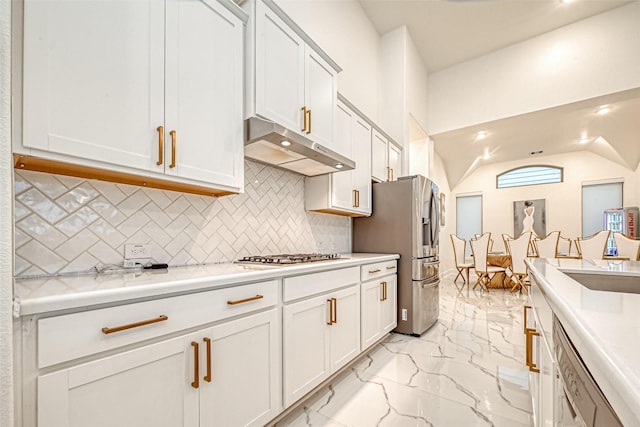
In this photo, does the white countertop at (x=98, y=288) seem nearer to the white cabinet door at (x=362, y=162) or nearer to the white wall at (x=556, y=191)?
the white cabinet door at (x=362, y=162)

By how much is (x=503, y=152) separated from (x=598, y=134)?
1677 mm

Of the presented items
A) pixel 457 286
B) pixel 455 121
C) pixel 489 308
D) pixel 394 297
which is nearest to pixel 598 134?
pixel 455 121

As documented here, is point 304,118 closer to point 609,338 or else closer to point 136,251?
point 136,251

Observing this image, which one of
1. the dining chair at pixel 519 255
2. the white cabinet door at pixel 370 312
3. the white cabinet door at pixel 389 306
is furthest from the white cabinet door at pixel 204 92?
the dining chair at pixel 519 255

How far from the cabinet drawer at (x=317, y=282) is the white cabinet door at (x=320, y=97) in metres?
0.99

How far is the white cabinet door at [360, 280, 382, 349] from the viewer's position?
87.9 inches

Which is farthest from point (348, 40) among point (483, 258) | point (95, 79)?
point (483, 258)

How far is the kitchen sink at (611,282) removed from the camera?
4.05 ft

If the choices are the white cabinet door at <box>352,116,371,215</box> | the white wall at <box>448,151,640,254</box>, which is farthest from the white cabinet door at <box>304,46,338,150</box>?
the white wall at <box>448,151,640,254</box>

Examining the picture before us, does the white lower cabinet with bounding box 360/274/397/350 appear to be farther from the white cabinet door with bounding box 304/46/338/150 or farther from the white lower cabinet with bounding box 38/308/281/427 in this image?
the white cabinet door with bounding box 304/46/338/150

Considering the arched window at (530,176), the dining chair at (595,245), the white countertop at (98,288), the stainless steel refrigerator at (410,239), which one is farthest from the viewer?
the arched window at (530,176)

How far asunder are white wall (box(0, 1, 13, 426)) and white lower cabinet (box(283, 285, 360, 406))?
3.26ft

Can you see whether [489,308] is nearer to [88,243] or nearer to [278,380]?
[278,380]

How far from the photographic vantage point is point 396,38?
13.5 feet
